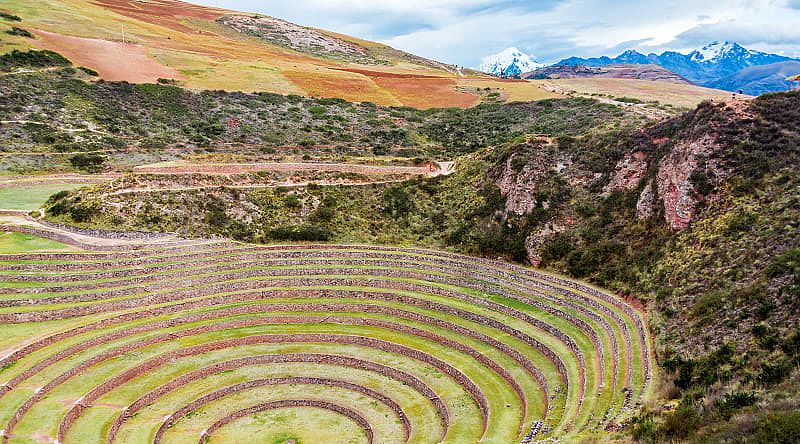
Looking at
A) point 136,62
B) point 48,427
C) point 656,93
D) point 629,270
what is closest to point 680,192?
point 629,270

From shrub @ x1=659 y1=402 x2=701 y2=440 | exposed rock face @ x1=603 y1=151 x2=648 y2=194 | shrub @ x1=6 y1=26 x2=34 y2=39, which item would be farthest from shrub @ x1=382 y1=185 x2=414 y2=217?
shrub @ x1=6 y1=26 x2=34 y2=39

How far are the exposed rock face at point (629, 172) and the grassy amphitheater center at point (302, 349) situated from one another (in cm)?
855

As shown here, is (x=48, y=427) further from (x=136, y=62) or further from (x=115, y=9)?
(x=115, y=9)

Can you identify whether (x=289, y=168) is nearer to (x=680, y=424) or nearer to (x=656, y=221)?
(x=656, y=221)

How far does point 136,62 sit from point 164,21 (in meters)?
49.8

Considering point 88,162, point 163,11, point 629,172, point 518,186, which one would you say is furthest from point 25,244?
point 163,11

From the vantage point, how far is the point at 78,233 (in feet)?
117

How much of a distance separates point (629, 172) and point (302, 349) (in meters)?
24.1

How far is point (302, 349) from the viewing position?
27453 millimetres

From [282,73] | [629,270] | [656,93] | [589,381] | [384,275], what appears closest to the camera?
[589,381]

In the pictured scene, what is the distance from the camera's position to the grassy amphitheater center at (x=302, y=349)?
68.5 feet

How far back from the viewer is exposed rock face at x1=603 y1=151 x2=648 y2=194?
35.1 metres

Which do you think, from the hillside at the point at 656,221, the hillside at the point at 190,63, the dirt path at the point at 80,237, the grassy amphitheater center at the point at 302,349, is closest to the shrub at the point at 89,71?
the hillside at the point at 190,63

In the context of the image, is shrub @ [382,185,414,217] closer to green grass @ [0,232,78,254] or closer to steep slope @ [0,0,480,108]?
green grass @ [0,232,78,254]
